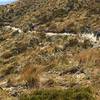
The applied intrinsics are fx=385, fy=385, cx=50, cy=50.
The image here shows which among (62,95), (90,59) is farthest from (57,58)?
(62,95)

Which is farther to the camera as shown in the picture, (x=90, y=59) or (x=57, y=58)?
(x=57, y=58)

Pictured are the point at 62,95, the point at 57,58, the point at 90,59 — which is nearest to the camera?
the point at 62,95

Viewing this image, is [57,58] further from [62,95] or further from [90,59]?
[62,95]

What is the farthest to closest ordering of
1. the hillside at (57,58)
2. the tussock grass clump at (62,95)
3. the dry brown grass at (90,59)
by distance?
the dry brown grass at (90,59), the hillside at (57,58), the tussock grass clump at (62,95)

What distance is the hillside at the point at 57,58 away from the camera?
1344cm

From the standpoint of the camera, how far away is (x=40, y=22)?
163 feet

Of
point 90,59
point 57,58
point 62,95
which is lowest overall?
point 57,58

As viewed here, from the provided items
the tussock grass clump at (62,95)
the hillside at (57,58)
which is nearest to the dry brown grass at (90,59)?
the hillside at (57,58)

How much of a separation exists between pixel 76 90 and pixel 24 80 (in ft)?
12.3

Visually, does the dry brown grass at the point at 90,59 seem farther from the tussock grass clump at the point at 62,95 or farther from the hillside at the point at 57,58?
the tussock grass clump at the point at 62,95

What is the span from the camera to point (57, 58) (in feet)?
69.6

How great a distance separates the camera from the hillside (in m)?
13.4

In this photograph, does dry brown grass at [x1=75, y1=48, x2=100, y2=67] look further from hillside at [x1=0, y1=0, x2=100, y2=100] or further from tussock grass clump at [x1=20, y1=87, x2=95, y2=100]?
tussock grass clump at [x1=20, y1=87, x2=95, y2=100]

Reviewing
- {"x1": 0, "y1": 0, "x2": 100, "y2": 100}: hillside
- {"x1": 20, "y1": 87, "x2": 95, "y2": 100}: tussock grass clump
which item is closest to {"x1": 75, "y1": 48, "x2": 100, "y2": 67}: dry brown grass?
{"x1": 0, "y1": 0, "x2": 100, "y2": 100}: hillside
